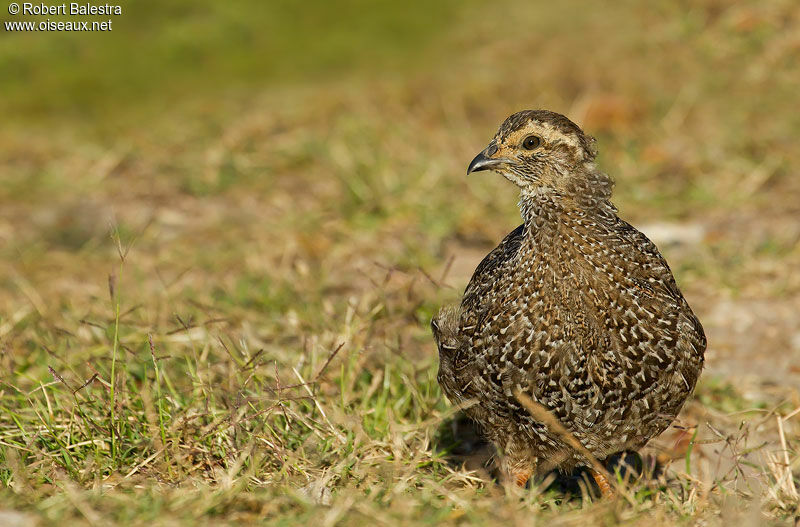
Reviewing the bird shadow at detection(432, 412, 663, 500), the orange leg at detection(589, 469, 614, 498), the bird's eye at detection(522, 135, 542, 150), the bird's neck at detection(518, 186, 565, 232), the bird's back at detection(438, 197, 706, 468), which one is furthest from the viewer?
the bird shadow at detection(432, 412, 663, 500)

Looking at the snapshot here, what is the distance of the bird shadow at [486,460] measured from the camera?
502 cm

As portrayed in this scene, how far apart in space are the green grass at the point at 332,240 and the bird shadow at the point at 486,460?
5cm

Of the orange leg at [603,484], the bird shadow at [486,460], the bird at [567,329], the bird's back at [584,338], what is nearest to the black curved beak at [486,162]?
the bird at [567,329]

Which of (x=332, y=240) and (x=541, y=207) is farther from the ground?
(x=541, y=207)

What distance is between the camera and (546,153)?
459cm

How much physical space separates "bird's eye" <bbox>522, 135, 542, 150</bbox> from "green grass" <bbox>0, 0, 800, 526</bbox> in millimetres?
1127

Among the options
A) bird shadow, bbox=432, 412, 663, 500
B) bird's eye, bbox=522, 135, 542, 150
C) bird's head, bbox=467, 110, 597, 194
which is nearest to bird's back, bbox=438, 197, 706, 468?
bird's head, bbox=467, 110, 597, 194

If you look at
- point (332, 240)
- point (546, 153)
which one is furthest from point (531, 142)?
point (332, 240)

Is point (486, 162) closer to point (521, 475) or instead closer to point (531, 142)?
point (531, 142)

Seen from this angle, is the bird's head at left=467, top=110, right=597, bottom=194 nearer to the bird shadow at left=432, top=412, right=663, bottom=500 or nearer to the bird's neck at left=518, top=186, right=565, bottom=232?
the bird's neck at left=518, top=186, right=565, bottom=232

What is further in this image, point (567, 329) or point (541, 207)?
point (541, 207)

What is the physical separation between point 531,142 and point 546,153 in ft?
0.29

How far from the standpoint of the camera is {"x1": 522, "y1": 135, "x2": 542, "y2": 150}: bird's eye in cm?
460

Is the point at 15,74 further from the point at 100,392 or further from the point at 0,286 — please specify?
the point at 100,392
